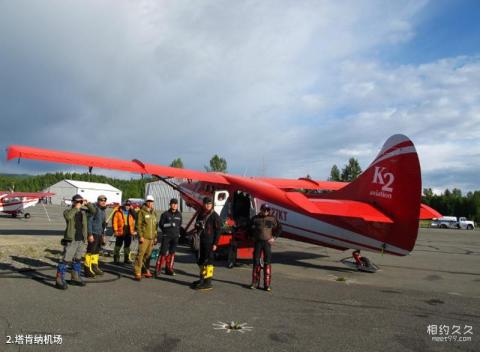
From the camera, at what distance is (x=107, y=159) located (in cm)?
1075

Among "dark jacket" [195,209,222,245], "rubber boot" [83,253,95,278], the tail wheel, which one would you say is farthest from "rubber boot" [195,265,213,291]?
the tail wheel

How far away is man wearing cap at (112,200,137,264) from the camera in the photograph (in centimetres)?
980

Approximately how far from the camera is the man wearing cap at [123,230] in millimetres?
9805

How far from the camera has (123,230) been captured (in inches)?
389

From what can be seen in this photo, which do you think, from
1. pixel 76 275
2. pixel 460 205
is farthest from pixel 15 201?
pixel 460 205

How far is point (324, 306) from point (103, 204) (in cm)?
577

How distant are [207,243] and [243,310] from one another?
6.46ft

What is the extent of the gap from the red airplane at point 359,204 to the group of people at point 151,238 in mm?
1106

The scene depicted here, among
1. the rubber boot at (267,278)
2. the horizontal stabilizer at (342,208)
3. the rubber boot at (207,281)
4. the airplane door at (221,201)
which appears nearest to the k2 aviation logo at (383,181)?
the horizontal stabilizer at (342,208)

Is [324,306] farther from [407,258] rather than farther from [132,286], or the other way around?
[407,258]

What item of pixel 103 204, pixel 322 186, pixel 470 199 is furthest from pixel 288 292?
pixel 470 199

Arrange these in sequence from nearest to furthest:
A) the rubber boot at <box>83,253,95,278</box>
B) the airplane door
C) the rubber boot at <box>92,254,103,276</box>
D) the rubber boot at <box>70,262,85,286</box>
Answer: the rubber boot at <box>70,262,85,286</box> < the rubber boot at <box>83,253,95,278</box> < the rubber boot at <box>92,254,103,276</box> < the airplane door

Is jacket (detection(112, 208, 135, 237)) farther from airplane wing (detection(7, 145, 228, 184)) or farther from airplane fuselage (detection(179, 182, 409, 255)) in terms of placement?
airplane fuselage (detection(179, 182, 409, 255))

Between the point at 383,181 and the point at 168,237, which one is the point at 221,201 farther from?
the point at 383,181
